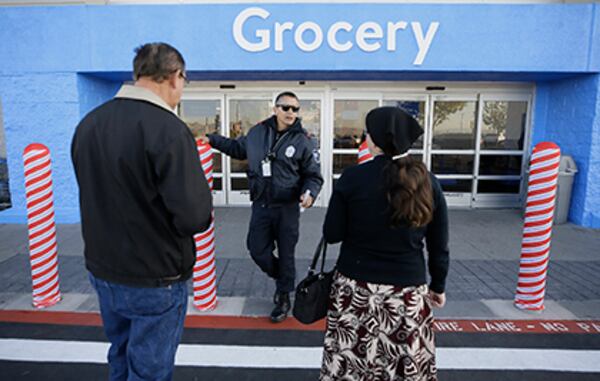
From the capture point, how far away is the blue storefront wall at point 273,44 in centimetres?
662

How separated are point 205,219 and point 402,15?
644cm

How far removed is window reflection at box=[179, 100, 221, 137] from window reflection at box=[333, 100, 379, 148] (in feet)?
9.27

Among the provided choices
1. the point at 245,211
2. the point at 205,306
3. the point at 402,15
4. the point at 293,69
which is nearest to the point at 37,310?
the point at 205,306

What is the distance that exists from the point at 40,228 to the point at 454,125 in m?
8.18

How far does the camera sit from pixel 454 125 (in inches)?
332

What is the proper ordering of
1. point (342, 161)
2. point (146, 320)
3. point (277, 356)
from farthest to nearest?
point (342, 161), point (277, 356), point (146, 320)

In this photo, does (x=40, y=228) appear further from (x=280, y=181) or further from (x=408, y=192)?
(x=408, y=192)

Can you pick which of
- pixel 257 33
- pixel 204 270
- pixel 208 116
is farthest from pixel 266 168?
pixel 208 116

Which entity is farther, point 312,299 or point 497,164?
point 497,164

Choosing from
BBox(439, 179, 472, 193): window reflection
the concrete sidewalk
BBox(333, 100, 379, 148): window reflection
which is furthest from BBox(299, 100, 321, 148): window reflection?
BBox(439, 179, 472, 193): window reflection

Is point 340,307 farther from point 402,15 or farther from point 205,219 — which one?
point 402,15

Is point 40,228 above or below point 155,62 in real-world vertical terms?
below

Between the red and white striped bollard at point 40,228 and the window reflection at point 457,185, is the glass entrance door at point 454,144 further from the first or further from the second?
the red and white striped bollard at point 40,228

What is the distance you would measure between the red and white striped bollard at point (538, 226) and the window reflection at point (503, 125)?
16.7 feet
